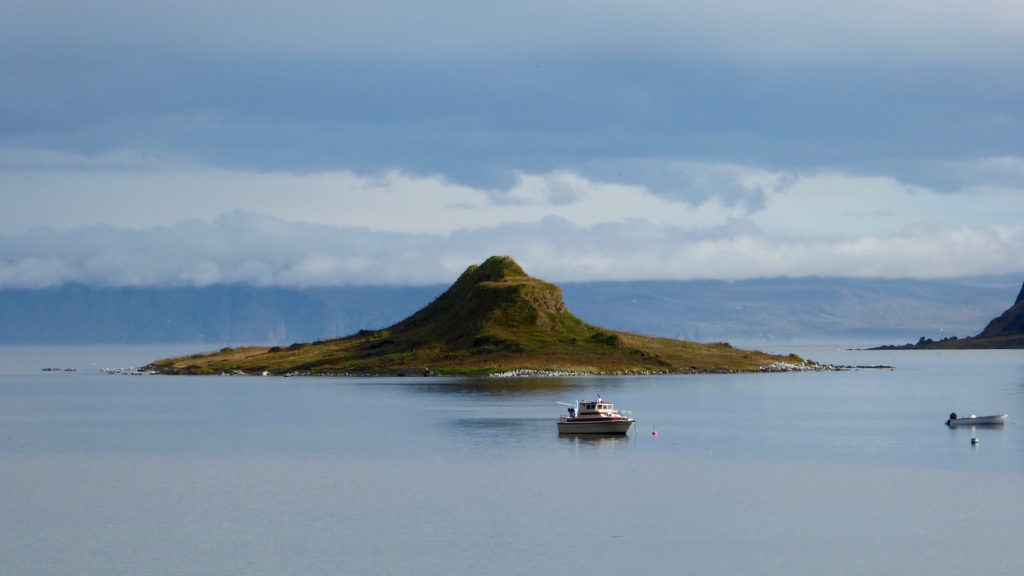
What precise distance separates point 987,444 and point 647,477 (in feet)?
143

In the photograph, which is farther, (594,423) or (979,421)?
(979,421)

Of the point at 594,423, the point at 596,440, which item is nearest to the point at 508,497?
the point at 596,440

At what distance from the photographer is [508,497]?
86.4 m

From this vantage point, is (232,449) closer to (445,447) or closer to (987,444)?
(445,447)

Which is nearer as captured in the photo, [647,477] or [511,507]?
[511,507]

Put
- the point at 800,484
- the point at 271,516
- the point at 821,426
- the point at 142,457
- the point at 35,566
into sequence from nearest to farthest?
the point at 35,566 → the point at 271,516 → the point at 800,484 → the point at 142,457 → the point at 821,426

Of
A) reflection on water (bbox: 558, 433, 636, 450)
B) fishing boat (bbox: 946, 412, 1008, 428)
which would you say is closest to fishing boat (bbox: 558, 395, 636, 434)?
reflection on water (bbox: 558, 433, 636, 450)

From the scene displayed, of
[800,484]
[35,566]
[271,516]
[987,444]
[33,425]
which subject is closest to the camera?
[35,566]

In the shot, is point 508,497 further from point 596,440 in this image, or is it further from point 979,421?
point 979,421

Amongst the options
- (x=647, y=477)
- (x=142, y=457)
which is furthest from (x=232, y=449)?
(x=647, y=477)

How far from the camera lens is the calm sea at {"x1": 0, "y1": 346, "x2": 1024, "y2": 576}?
66.3m

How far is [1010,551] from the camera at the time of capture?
6669 centimetres

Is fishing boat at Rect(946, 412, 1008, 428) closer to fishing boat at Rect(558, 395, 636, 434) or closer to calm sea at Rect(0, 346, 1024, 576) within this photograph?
calm sea at Rect(0, 346, 1024, 576)

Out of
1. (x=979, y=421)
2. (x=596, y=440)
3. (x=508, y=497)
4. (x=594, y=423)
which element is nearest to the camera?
(x=508, y=497)
